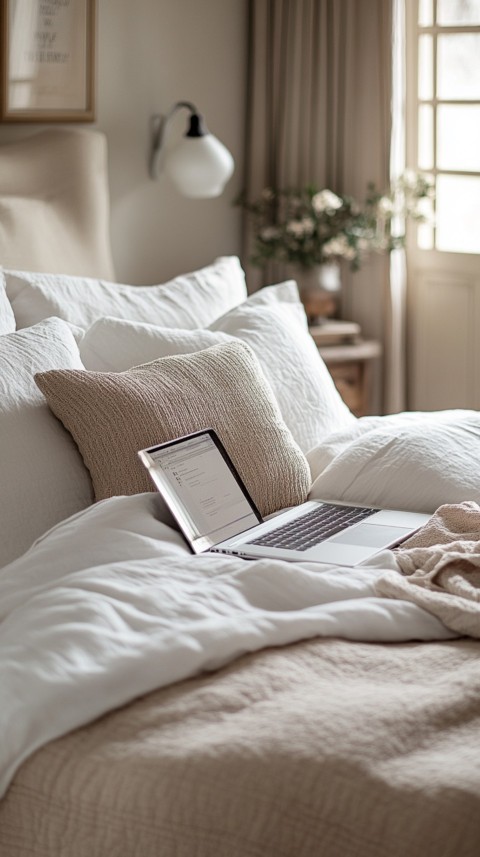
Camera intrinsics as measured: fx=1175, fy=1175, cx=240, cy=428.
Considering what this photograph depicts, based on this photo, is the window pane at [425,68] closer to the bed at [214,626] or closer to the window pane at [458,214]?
the window pane at [458,214]

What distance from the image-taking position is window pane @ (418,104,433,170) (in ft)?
13.7

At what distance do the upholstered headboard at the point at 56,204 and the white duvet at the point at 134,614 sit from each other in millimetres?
1261

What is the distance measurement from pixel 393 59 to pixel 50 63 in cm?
126

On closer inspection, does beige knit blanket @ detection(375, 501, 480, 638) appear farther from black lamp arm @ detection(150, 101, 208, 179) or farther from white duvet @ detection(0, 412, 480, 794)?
black lamp arm @ detection(150, 101, 208, 179)

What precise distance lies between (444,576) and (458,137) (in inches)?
108

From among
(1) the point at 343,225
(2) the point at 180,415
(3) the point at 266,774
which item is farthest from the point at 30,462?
(1) the point at 343,225

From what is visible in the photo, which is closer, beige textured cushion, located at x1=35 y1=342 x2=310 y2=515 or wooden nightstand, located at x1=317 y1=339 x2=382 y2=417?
beige textured cushion, located at x1=35 y1=342 x2=310 y2=515

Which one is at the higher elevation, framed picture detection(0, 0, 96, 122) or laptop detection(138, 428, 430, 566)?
framed picture detection(0, 0, 96, 122)

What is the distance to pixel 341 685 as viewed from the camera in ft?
4.83

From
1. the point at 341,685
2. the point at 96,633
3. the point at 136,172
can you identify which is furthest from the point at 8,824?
the point at 136,172

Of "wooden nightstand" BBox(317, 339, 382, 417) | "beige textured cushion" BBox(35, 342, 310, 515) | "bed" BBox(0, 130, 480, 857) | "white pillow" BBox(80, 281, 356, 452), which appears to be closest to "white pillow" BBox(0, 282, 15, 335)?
"bed" BBox(0, 130, 480, 857)

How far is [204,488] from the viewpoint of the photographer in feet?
6.76

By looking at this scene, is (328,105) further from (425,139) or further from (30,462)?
(30,462)

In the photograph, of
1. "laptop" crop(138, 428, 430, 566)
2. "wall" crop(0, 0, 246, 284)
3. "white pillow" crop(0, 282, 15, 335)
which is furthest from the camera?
"wall" crop(0, 0, 246, 284)
